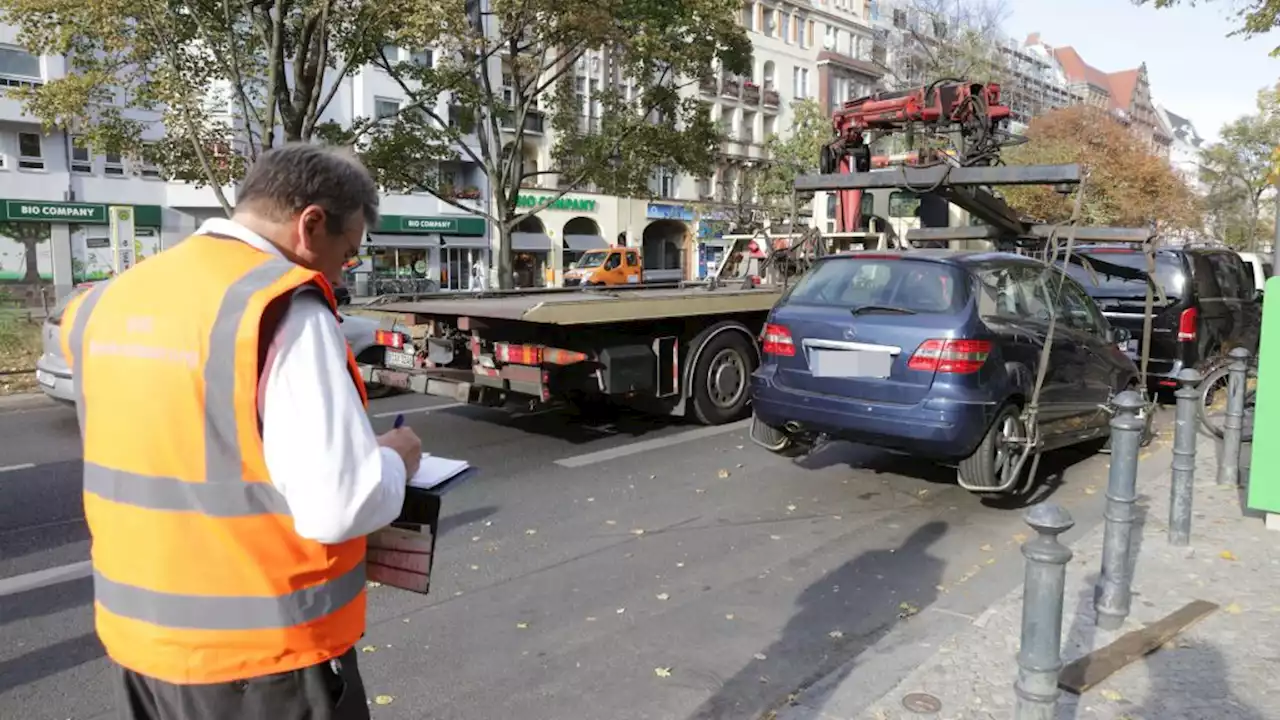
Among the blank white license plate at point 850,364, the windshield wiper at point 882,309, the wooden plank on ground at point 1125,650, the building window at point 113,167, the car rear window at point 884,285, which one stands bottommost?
the wooden plank on ground at point 1125,650

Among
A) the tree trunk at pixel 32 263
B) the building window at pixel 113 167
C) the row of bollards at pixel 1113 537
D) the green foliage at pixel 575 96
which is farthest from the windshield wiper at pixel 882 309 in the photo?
the tree trunk at pixel 32 263

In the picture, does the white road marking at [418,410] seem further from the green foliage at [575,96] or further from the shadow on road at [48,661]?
the green foliage at [575,96]

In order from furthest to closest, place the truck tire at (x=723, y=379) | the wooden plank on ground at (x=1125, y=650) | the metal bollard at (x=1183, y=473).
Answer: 1. the truck tire at (x=723, y=379)
2. the metal bollard at (x=1183, y=473)
3. the wooden plank on ground at (x=1125, y=650)

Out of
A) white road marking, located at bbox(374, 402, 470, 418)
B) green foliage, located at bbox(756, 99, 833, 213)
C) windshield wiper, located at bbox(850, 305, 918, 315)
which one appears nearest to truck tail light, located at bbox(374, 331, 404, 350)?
white road marking, located at bbox(374, 402, 470, 418)

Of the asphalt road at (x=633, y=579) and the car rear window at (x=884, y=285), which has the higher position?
the car rear window at (x=884, y=285)

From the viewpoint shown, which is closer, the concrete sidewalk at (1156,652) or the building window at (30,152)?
the concrete sidewalk at (1156,652)

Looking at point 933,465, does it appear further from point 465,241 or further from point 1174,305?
point 465,241

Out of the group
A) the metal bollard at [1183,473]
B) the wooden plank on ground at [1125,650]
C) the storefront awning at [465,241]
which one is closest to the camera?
the wooden plank on ground at [1125,650]

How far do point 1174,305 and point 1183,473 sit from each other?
5340mm

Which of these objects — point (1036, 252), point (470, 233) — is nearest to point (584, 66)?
point (470, 233)

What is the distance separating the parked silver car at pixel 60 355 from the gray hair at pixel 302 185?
18.5ft

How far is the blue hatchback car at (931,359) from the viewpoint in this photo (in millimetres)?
5848

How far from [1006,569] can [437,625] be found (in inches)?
116

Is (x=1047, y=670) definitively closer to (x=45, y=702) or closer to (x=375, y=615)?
(x=375, y=615)
